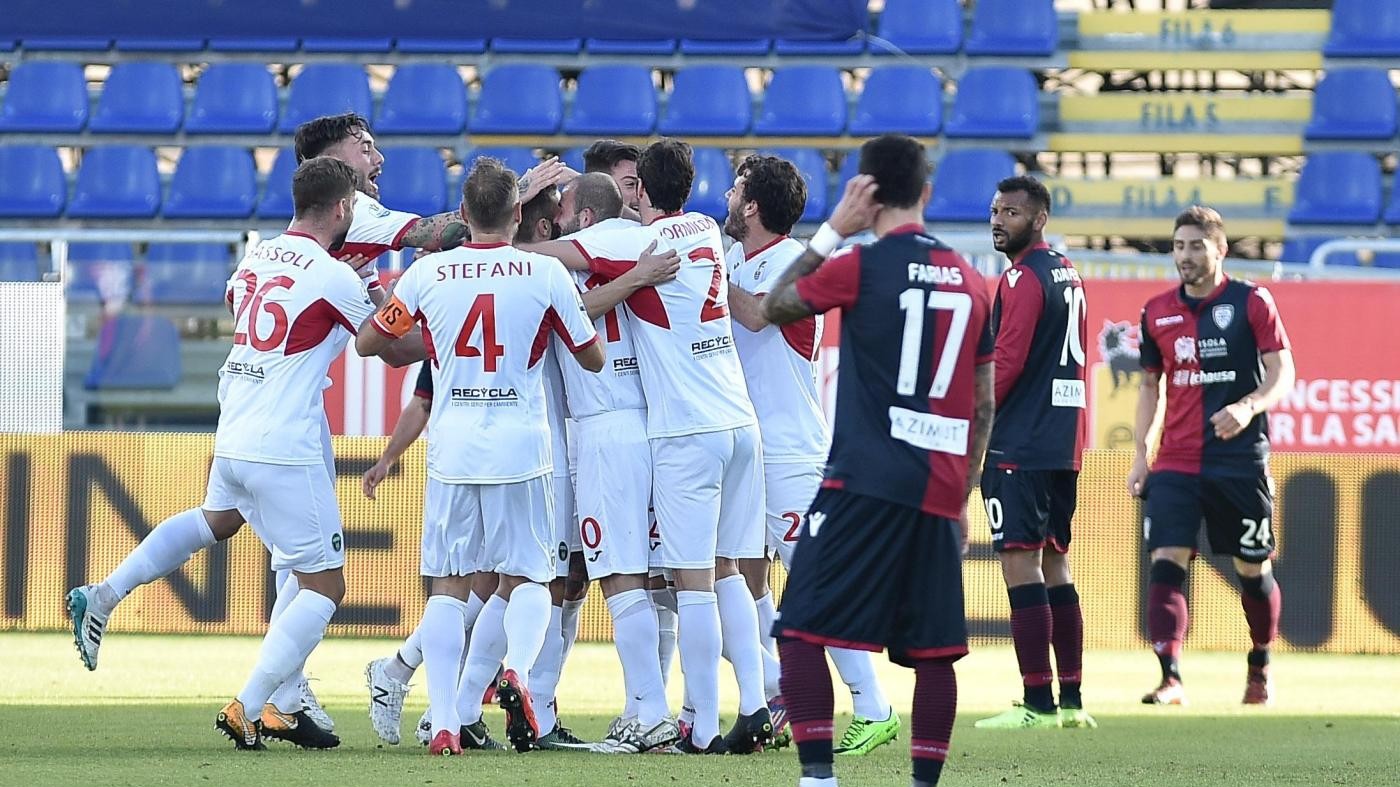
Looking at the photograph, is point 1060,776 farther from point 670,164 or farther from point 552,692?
point 670,164

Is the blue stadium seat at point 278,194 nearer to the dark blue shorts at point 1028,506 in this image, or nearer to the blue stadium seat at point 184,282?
the blue stadium seat at point 184,282

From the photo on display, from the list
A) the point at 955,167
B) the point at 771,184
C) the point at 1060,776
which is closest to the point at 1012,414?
the point at 771,184

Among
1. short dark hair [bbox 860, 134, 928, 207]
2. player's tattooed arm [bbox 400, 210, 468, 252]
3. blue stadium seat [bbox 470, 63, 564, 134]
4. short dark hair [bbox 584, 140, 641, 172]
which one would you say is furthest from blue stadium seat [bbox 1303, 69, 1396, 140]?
short dark hair [bbox 860, 134, 928, 207]

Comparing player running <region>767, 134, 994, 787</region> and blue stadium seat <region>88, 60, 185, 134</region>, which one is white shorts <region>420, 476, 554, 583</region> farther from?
blue stadium seat <region>88, 60, 185, 134</region>

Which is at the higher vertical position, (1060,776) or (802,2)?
(802,2)

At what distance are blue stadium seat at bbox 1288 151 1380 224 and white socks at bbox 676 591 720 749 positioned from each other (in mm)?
11594

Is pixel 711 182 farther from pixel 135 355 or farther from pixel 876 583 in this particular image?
pixel 876 583

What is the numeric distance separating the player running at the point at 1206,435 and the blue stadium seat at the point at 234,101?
10712mm

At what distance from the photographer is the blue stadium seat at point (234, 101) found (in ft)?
57.7

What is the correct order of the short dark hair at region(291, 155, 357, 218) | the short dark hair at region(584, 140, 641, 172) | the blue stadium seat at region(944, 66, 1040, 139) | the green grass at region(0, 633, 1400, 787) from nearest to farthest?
the green grass at region(0, 633, 1400, 787) → the short dark hair at region(291, 155, 357, 218) → the short dark hair at region(584, 140, 641, 172) → the blue stadium seat at region(944, 66, 1040, 139)

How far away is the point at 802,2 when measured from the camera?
312 inches

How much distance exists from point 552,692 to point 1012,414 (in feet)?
7.14

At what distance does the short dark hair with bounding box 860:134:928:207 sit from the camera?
5051mm

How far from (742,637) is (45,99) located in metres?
13.2
